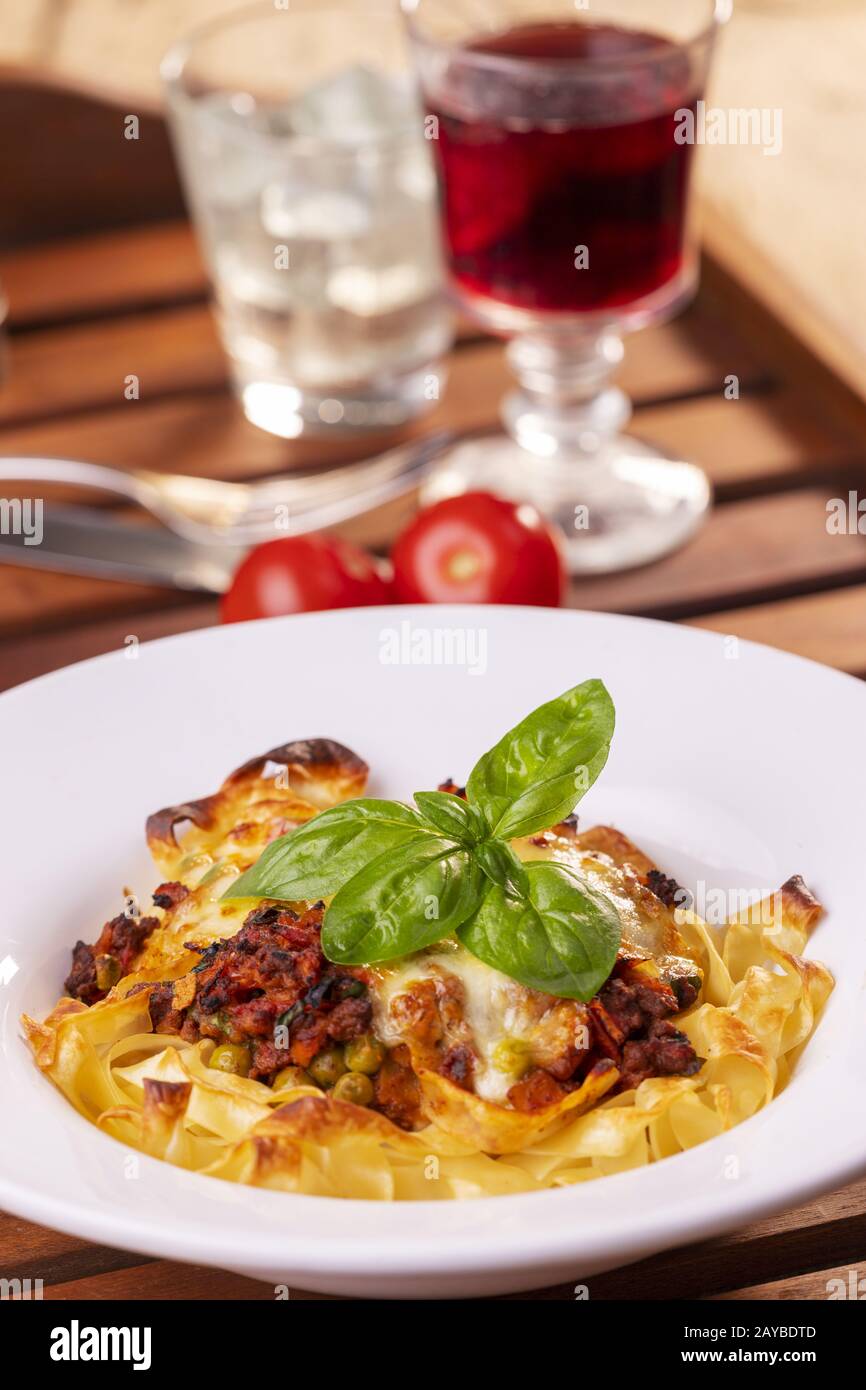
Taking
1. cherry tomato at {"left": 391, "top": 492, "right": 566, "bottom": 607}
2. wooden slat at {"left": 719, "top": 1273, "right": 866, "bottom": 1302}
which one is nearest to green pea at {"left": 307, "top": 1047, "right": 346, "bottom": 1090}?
wooden slat at {"left": 719, "top": 1273, "right": 866, "bottom": 1302}

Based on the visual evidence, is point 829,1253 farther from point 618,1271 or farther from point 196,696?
point 196,696

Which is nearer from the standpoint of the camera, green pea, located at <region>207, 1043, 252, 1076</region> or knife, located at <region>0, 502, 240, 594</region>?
green pea, located at <region>207, 1043, 252, 1076</region>

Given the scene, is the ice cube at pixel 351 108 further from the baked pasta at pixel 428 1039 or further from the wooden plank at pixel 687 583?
the baked pasta at pixel 428 1039

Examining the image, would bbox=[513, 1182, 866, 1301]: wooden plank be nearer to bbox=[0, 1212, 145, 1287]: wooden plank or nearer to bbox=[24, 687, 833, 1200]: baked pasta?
bbox=[24, 687, 833, 1200]: baked pasta

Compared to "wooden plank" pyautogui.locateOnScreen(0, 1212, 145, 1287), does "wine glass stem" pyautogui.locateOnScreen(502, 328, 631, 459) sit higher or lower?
higher

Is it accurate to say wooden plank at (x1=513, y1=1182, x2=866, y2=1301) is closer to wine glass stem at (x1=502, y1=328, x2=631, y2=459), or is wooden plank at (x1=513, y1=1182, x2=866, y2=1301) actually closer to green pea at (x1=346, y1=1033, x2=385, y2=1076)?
green pea at (x1=346, y1=1033, x2=385, y2=1076)

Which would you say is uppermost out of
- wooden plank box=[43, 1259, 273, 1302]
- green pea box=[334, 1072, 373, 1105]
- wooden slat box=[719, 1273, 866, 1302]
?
green pea box=[334, 1072, 373, 1105]

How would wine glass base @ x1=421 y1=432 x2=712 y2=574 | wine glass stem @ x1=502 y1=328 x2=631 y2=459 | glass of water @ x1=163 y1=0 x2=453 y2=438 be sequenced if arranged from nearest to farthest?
wine glass base @ x1=421 y1=432 x2=712 y2=574 < wine glass stem @ x1=502 y1=328 x2=631 y2=459 < glass of water @ x1=163 y1=0 x2=453 y2=438

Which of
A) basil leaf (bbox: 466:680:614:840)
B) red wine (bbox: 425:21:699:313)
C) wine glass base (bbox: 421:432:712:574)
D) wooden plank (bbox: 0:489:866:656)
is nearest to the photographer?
basil leaf (bbox: 466:680:614:840)
